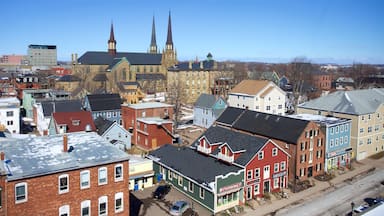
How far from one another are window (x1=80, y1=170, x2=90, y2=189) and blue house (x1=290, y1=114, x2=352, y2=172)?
90.8 feet

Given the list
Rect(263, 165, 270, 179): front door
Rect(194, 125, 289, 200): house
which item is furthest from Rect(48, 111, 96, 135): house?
Rect(263, 165, 270, 179): front door

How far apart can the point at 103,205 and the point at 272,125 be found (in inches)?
891

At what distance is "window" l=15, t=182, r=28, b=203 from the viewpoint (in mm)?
19987

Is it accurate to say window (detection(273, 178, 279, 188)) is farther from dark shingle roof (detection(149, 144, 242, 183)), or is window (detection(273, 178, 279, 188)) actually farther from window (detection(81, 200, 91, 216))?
window (detection(81, 200, 91, 216))

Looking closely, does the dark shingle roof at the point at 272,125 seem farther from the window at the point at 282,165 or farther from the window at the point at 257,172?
the window at the point at 257,172

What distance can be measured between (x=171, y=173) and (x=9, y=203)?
16.1 m

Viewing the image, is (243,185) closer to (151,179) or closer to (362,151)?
(151,179)

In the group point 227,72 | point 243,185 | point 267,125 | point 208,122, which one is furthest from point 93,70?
point 243,185

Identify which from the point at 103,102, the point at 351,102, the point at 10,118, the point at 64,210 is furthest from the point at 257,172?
the point at 10,118

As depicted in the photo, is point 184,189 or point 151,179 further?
point 151,179

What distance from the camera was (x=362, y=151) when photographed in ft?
149

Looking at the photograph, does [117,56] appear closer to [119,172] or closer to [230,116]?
[230,116]

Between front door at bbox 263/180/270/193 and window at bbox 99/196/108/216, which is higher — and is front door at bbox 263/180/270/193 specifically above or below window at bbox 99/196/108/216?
below

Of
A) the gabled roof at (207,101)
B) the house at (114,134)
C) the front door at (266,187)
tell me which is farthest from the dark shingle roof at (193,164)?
the gabled roof at (207,101)
